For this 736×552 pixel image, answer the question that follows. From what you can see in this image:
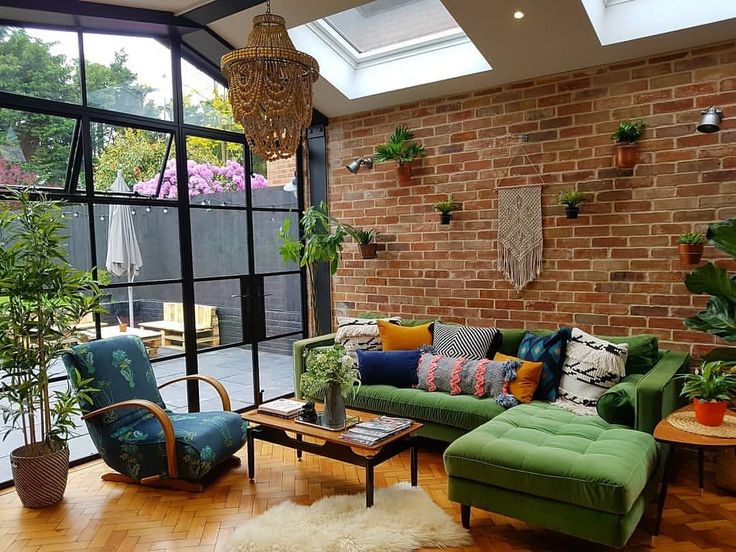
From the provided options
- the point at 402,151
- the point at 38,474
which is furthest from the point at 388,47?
the point at 38,474

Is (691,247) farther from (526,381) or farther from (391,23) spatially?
(391,23)

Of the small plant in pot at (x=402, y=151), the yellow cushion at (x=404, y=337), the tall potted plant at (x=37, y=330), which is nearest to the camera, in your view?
the tall potted plant at (x=37, y=330)

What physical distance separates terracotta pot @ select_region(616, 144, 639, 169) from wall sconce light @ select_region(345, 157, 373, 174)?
207 cm

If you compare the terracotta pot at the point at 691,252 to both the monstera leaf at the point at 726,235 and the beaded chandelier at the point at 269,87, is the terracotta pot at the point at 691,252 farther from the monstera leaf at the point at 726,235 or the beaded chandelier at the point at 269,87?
the beaded chandelier at the point at 269,87

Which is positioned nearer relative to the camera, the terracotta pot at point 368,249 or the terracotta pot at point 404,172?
the terracotta pot at point 404,172

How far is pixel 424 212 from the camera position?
4707 mm

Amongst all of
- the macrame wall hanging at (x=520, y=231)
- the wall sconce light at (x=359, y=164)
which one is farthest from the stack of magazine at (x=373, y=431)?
the wall sconce light at (x=359, y=164)

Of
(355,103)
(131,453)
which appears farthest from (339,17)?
(131,453)

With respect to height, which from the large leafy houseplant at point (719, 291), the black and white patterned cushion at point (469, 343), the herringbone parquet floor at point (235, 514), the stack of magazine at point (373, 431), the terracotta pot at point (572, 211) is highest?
the terracotta pot at point (572, 211)

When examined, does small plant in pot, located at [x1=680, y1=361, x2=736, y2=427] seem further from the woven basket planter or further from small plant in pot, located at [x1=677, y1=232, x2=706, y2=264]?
the woven basket planter

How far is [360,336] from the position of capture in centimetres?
444

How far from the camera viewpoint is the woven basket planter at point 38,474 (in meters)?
3.16

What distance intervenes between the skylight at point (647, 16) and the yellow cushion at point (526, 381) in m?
2.15

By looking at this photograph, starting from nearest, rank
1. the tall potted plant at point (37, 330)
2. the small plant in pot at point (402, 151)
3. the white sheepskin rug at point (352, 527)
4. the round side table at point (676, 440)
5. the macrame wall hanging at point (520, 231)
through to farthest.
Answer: the round side table at point (676, 440)
the white sheepskin rug at point (352, 527)
the tall potted plant at point (37, 330)
the macrame wall hanging at point (520, 231)
the small plant in pot at point (402, 151)
